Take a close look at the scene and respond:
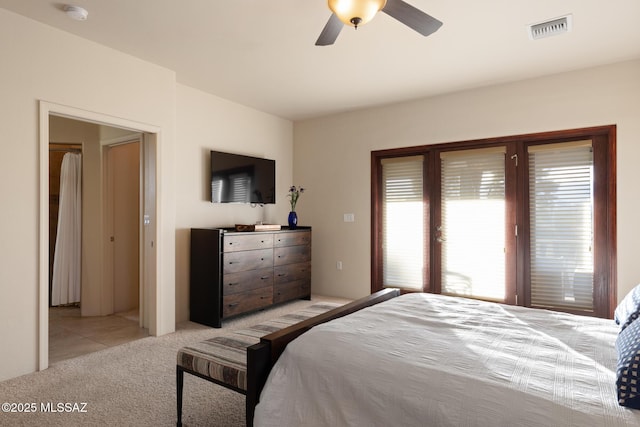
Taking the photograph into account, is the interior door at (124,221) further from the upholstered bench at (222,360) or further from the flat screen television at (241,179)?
the upholstered bench at (222,360)

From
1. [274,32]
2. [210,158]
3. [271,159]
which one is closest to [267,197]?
[271,159]

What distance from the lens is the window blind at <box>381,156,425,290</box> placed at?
4.82 m

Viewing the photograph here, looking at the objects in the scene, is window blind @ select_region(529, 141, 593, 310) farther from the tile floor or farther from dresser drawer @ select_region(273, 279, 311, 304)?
the tile floor

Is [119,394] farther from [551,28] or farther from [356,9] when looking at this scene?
[551,28]

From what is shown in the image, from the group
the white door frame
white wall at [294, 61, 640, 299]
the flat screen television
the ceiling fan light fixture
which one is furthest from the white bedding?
the flat screen television

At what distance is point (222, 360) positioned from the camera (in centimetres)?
193

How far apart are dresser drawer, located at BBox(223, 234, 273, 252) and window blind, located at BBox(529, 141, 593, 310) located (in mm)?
2988

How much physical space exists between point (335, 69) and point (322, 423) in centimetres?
324

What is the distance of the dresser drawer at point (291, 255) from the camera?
15.5 ft

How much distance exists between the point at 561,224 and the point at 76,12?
4720mm

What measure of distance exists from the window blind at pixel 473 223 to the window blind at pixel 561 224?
1.08 ft

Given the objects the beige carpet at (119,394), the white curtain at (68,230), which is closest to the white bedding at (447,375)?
the beige carpet at (119,394)

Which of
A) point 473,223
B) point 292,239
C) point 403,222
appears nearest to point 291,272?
point 292,239

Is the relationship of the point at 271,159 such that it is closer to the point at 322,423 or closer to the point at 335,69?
the point at 335,69
